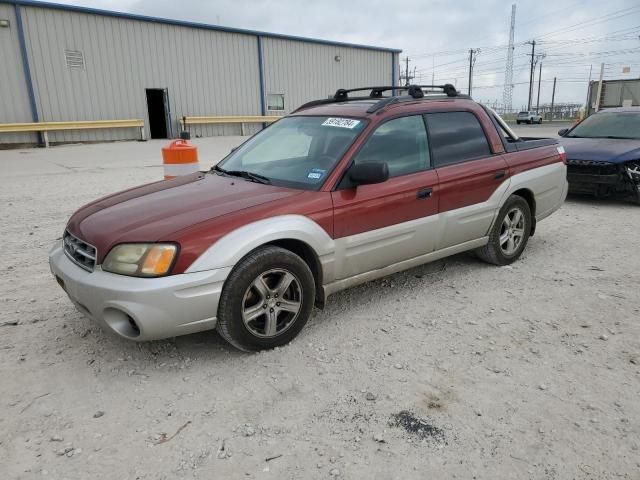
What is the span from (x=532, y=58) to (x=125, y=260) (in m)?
82.6

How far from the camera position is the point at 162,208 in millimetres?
3275

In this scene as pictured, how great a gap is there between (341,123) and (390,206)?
0.80 metres

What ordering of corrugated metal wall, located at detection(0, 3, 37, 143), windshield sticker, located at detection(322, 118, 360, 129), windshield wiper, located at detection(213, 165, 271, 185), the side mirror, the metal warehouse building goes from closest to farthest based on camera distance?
the side mirror
windshield wiper, located at detection(213, 165, 271, 185)
windshield sticker, located at detection(322, 118, 360, 129)
corrugated metal wall, located at detection(0, 3, 37, 143)
the metal warehouse building

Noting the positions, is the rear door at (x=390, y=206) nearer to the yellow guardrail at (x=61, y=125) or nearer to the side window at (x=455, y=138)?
the side window at (x=455, y=138)

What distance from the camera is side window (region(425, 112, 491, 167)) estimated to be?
4207 mm

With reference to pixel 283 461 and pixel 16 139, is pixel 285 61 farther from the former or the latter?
pixel 283 461

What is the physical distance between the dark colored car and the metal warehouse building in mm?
17648

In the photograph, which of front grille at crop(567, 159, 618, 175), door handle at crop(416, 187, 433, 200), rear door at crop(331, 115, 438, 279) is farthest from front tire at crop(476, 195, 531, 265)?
front grille at crop(567, 159, 618, 175)

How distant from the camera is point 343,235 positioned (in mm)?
3510

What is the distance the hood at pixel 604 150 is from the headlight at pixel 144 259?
7.22 metres

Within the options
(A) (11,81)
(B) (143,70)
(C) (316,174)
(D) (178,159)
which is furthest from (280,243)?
(B) (143,70)

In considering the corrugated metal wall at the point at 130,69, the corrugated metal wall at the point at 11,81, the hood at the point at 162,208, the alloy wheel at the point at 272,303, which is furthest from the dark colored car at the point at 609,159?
the corrugated metal wall at the point at 11,81

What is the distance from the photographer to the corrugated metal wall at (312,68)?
2469cm

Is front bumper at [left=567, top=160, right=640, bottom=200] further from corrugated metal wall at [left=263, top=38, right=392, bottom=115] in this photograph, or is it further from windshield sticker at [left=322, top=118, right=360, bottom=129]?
corrugated metal wall at [left=263, top=38, right=392, bottom=115]
